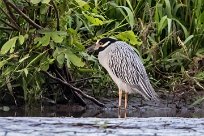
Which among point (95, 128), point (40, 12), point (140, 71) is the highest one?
point (40, 12)

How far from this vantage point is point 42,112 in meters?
8.91

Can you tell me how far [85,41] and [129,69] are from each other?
1.12m

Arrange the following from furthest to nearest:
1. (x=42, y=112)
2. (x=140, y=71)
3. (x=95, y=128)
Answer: (x=42, y=112), (x=140, y=71), (x=95, y=128)

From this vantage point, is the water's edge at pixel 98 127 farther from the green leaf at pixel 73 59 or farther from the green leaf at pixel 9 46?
the green leaf at pixel 9 46

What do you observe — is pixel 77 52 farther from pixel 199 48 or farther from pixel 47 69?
pixel 199 48

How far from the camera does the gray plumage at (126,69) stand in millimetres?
8203

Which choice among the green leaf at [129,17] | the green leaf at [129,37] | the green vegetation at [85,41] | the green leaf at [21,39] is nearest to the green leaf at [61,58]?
the green vegetation at [85,41]

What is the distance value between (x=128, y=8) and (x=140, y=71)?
2046 millimetres

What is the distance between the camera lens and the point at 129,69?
8227 mm

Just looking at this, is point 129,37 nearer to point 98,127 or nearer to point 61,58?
point 61,58

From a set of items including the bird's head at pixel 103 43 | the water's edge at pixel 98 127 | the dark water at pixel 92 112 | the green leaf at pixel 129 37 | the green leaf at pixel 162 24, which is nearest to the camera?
the water's edge at pixel 98 127

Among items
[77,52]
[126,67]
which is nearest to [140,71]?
[126,67]

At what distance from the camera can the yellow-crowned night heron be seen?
8203 mm

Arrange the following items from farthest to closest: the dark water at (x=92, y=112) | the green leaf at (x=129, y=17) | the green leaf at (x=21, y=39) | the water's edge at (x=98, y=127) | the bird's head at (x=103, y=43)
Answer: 1. the green leaf at (x=129, y=17)
2. the dark water at (x=92, y=112)
3. the bird's head at (x=103, y=43)
4. the green leaf at (x=21, y=39)
5. the water's edge at (x=98, y=127)
